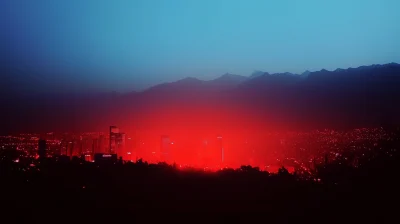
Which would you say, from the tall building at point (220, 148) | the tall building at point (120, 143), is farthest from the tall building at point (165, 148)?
the tall building at point (220, 148)

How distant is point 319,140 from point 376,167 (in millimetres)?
37563

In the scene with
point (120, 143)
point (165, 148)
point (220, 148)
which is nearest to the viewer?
point (120, 143)

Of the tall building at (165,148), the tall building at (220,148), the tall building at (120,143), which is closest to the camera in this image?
the tall building at (220,148)

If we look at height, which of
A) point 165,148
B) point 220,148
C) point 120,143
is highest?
point 120,143

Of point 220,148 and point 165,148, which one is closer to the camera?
point 220,148

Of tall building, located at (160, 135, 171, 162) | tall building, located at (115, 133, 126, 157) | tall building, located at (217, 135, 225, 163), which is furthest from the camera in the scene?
tall building, located at (115, 133, 126, 157)

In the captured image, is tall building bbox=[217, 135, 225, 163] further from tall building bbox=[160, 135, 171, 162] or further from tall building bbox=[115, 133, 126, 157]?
tall building bbox=[115, 133, 126, 157]

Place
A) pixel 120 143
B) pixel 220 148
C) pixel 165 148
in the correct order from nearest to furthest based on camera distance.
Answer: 1. pixel 120 143
2. pixel 220 148
3. pixel 165 148

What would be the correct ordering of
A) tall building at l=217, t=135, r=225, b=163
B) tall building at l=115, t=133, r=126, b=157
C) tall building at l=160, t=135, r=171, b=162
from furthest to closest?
tall building at l=115, t=133, r=126, b=157 < tall building at l=160, t=135, r=171, b=162 < tall building at l=217, t=135, r=225, b=163

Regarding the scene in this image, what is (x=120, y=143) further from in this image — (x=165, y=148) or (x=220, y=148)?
(x=220, y=148)

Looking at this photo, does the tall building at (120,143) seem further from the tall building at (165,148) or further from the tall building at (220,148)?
the tall building at (220,148)

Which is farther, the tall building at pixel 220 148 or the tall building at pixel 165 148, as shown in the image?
the tall building at pixel 165 148

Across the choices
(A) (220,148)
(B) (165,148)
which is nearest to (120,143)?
(B) (165,148)

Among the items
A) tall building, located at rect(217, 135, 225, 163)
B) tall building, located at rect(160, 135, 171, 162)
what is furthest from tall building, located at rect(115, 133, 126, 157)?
tall building, located at rect(217, 135, 225, 163)
